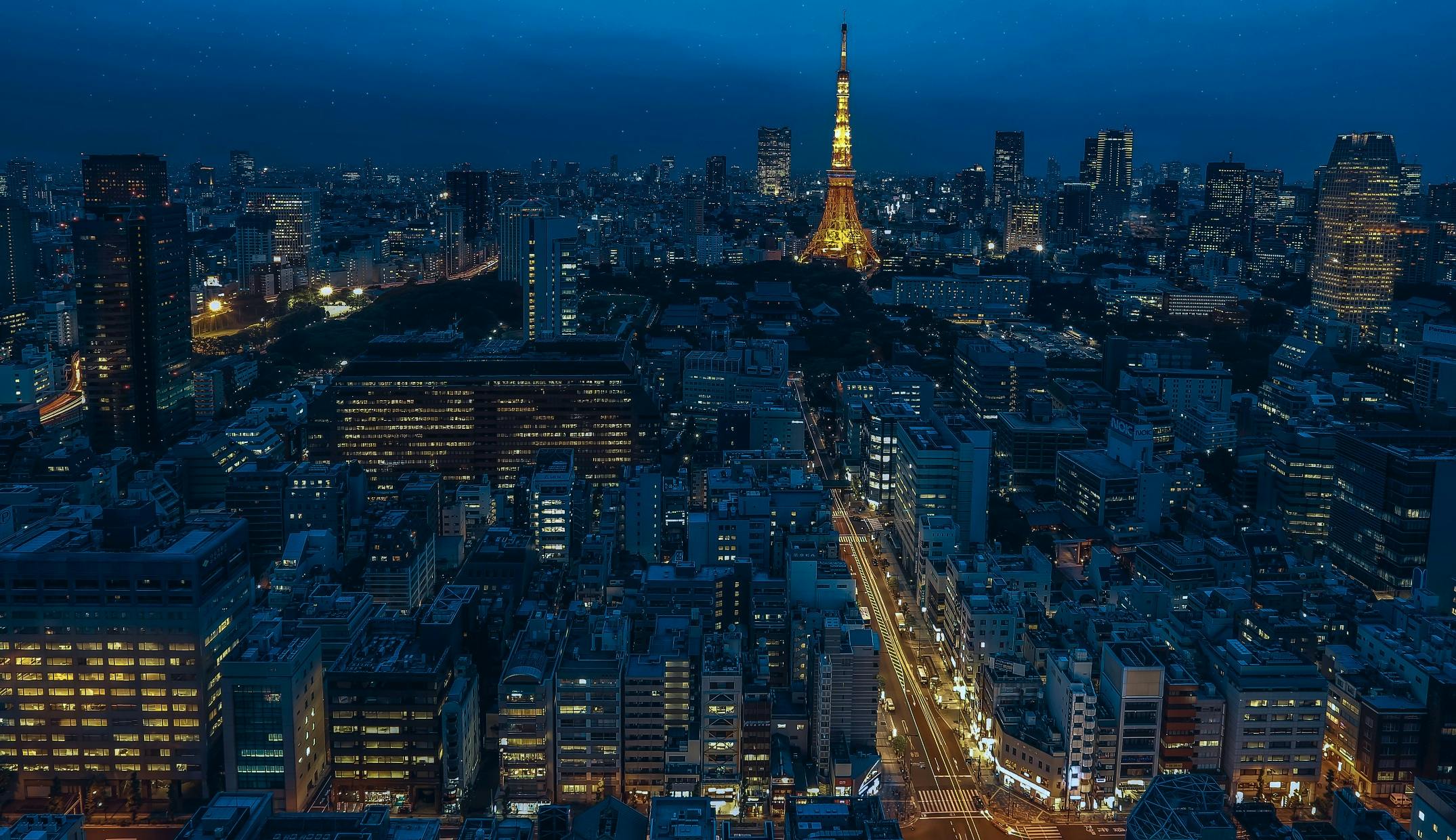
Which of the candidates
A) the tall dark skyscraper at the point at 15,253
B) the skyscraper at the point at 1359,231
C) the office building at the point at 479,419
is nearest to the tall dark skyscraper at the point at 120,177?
the tall dark skyscraper at the point at 15,253

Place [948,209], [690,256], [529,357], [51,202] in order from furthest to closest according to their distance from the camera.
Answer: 1. [948,209]
2. [51,202]
3. [690,256]
4. [529,357]

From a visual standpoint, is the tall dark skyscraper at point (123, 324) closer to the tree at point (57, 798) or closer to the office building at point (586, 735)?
the tree at point (57, 798)

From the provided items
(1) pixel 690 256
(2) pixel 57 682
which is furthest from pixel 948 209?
(2) pixel 57 682

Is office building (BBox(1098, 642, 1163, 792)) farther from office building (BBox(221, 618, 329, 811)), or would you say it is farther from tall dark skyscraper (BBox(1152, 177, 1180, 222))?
tall dark skyscraper (BBox(1152, 177, 1180, 222))

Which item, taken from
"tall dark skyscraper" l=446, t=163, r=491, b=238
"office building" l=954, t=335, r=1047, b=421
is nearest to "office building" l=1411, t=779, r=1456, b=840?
"office building" l=954, t=335, r=1047, b=421

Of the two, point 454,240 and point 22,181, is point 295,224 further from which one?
point 22,181

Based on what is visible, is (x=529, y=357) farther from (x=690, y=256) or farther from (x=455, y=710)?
(x=690, y=256)
